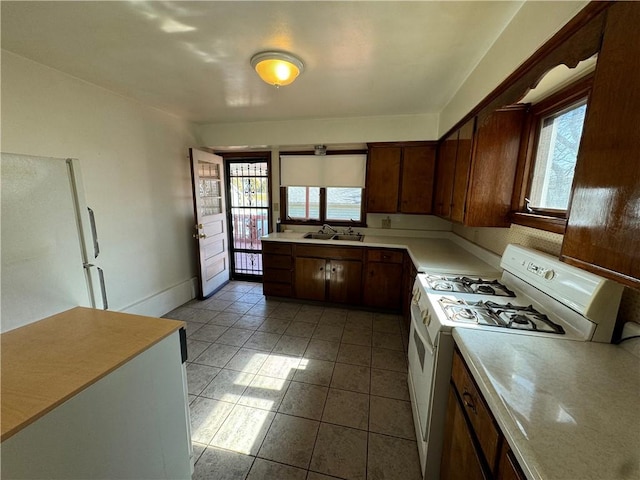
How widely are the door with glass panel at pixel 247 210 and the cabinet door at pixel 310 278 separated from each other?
3.85 feet

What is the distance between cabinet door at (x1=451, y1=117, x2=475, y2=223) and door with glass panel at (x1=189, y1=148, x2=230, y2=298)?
2988mm

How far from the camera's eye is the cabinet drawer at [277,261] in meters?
3.46

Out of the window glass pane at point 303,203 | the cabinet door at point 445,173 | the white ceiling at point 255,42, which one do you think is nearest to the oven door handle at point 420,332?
the cabinet door at point 445,173

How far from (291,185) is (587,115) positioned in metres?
3.30

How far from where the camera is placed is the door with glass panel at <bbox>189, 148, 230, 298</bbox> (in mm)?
3379

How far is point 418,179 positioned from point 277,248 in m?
2.02

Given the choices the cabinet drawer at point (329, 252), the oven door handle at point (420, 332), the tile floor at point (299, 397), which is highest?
the cabinet drawer at point (329, 252)

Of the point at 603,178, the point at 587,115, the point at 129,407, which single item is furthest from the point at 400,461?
the point at 587,115

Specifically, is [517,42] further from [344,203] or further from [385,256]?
[344,203]

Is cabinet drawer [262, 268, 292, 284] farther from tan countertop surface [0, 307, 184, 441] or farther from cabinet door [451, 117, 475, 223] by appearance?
tan countertop surface [0, 307, 184, 441]

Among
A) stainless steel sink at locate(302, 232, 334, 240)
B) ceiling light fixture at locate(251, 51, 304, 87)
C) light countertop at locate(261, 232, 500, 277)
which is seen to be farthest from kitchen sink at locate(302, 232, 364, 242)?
ceiling light fixture at locate(251, 51, 304, 87)

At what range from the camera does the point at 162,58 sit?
1.83 metres

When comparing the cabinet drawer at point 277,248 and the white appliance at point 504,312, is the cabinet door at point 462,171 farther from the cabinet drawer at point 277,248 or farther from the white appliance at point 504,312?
the cabinet drawer at point 277,248

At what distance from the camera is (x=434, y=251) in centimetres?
268
